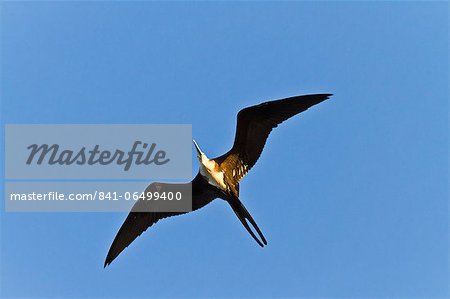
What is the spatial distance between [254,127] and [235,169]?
0.62 meters

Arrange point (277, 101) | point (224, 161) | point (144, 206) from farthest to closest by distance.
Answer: point (144, 206), point (224, 161), point (277, 101)

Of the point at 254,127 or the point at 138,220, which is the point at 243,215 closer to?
the point at 254,127

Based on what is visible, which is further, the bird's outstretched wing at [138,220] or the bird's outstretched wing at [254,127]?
the bird's outstretched wing at [138,220]

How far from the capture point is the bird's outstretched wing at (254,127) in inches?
292

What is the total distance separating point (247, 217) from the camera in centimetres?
739

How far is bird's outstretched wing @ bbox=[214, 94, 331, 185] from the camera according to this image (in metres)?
7.42

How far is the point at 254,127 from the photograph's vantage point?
770cm

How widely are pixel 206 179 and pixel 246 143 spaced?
707mm

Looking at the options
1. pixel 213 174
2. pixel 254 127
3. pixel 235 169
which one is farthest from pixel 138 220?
pixel 254 127

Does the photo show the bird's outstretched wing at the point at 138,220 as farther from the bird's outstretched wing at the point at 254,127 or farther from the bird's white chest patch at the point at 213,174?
the bird's outstretched wing at the point at 254,127

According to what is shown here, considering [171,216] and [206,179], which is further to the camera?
[171,216]

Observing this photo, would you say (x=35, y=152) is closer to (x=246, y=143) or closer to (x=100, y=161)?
(x=100, y=161)

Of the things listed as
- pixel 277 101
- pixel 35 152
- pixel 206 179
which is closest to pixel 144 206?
pixel 206 179

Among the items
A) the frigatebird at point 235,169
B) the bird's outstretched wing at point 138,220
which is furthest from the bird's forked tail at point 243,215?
the bird's outstretched wing at point 138,220
